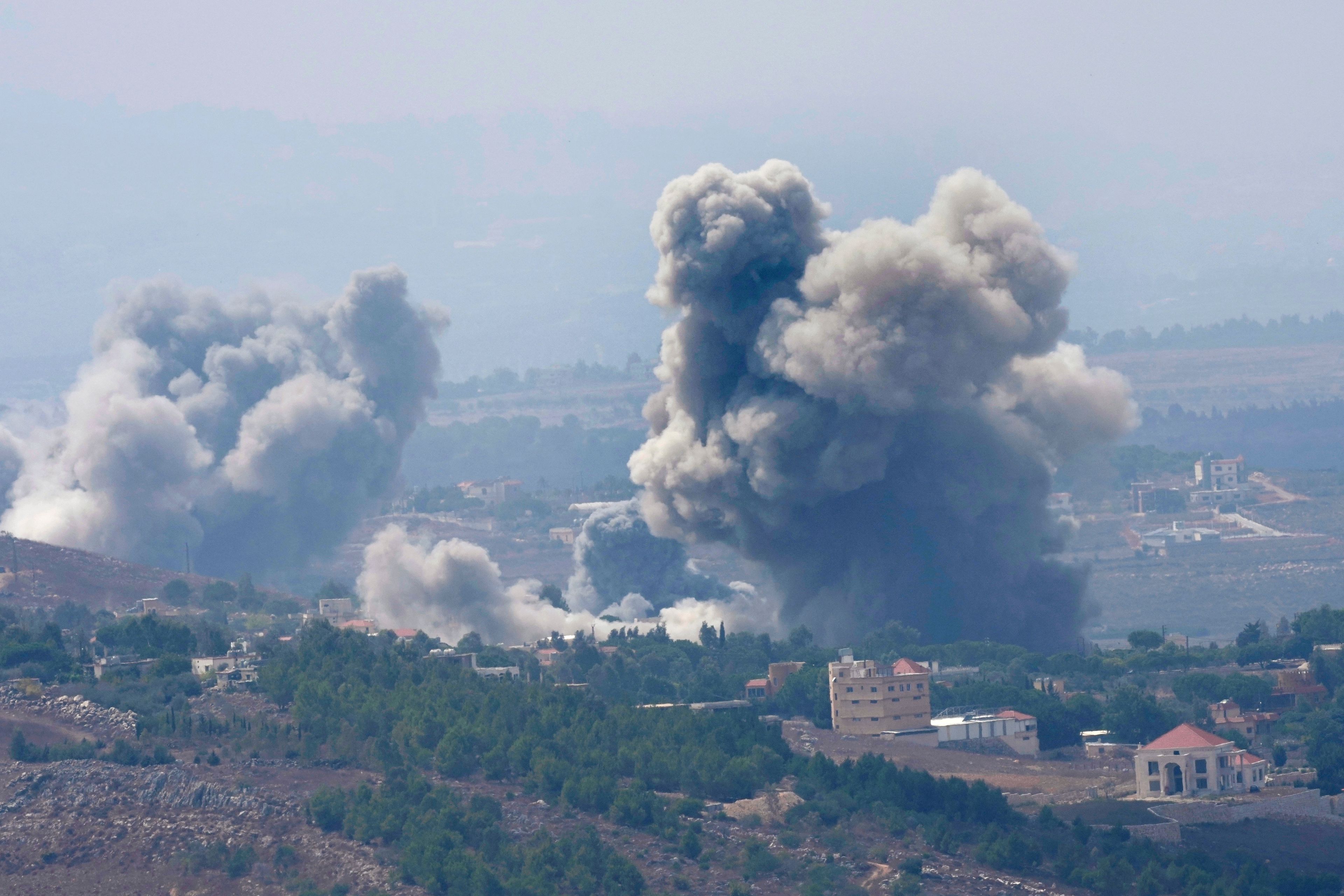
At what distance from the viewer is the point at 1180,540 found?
17250 centimetres

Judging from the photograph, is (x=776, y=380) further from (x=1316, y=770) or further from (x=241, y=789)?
(x=241, y=789)

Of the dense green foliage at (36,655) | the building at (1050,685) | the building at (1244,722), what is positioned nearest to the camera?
the dense green foliage at (36,655)

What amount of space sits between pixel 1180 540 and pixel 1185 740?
312 ft

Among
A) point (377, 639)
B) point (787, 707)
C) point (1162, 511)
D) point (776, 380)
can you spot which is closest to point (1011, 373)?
point (776, 380)

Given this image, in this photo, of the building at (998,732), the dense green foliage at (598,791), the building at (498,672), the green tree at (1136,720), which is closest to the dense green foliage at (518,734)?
the dense green foliage at (598,791)

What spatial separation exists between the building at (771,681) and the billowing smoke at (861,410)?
5426 millimetres

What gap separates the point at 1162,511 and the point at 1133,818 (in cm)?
11303

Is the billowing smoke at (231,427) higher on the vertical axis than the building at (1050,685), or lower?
higher

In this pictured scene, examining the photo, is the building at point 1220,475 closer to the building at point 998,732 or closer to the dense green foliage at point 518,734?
the building at point 998,732

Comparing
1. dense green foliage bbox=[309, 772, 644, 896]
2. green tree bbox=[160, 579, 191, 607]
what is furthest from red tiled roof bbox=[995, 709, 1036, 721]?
green tree bbox=[160, 579, 191, 607]

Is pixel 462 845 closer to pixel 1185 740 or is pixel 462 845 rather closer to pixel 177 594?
pixel 1185 740

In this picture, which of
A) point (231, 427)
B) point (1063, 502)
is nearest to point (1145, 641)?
point (231, 427)

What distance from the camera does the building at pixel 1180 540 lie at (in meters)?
170

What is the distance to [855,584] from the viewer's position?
102 meters
